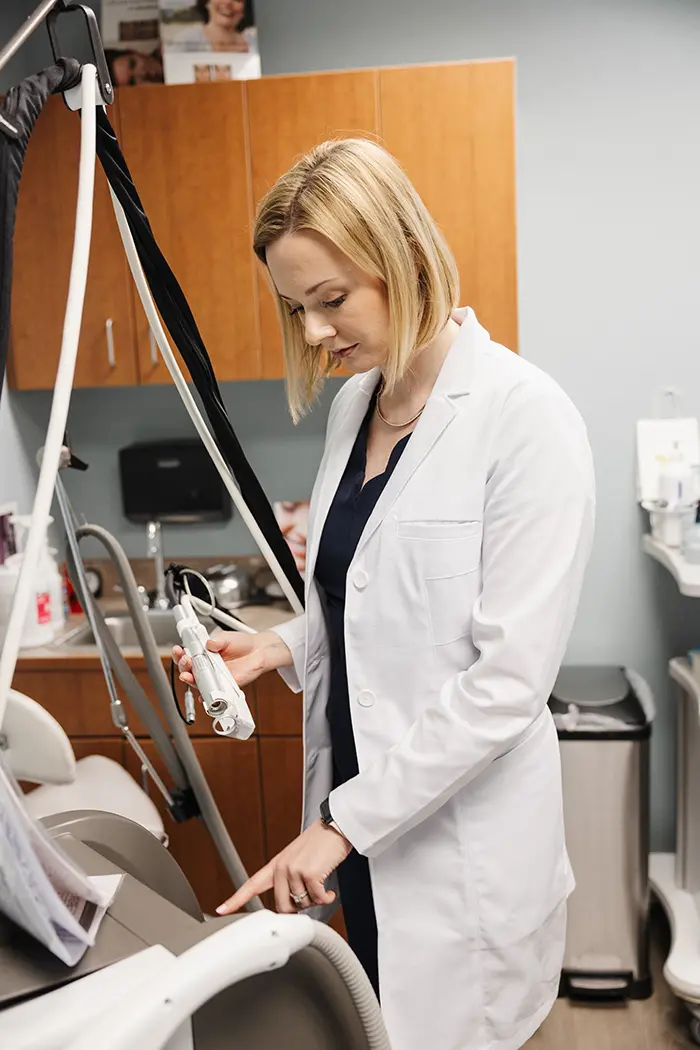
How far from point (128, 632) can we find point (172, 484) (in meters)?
0.43

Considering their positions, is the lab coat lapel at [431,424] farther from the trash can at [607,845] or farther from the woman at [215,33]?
the woman at [215,33]

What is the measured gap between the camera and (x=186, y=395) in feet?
3.97

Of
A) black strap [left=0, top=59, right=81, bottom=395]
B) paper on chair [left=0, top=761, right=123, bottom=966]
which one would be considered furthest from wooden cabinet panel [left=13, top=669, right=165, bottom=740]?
black strap [left=0, top=59, right=81, bottom=395]

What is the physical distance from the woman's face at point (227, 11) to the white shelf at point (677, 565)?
5.39 ft

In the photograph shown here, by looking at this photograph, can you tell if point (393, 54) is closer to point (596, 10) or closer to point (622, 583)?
point (596, 10)

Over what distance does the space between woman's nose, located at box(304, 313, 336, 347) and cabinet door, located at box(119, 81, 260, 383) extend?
121cm

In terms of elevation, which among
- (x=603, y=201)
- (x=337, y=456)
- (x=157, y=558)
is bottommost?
(x=157, y=558)

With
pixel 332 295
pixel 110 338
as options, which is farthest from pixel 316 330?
pixel 110 338

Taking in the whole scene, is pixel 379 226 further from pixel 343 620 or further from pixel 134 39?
pixel 134 39

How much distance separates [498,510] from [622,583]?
161 cm

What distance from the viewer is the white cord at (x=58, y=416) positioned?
74 centimetres

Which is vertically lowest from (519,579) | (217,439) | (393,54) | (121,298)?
(519,579)

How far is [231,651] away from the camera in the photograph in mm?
1406

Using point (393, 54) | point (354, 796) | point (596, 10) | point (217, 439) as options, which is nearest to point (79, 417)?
point (393, 54)
